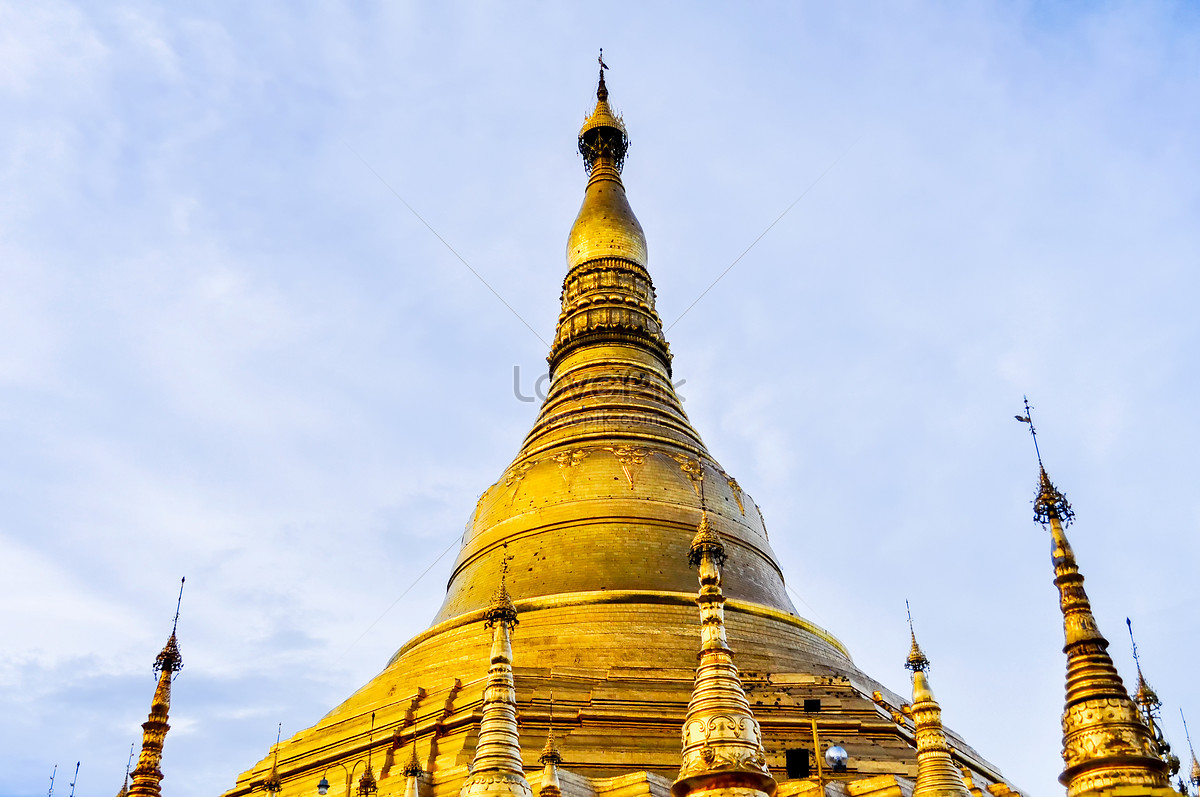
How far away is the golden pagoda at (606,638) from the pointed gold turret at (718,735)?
0.06 meters

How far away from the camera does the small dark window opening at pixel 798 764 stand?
23047mm

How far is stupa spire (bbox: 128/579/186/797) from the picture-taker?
16391mm

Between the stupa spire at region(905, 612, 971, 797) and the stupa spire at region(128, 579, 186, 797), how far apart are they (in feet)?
35.1

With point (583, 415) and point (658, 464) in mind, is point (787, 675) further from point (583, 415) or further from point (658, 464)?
point (583, 415)

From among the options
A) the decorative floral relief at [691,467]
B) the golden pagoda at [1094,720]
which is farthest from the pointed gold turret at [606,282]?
the golden pagoda at [1094,720]

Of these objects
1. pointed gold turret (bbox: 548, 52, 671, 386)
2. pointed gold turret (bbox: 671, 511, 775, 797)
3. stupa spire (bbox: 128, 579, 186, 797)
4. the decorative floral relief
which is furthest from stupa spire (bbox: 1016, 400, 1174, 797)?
pointed gold turret (bbox: 548, 52, 671, 386)

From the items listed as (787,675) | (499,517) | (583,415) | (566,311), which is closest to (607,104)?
(566,311)

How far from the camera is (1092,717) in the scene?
10.1 m

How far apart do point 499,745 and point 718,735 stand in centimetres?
302

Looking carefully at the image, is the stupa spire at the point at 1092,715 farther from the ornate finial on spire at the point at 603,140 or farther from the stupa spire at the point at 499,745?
the ornate finial on spire at the point at 603,140

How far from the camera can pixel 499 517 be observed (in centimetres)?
3612

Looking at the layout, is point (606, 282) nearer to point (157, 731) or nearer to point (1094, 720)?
point (157, 731)

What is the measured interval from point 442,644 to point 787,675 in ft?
30.5

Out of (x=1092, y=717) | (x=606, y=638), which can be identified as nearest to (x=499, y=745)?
(x=1092, y=717)
